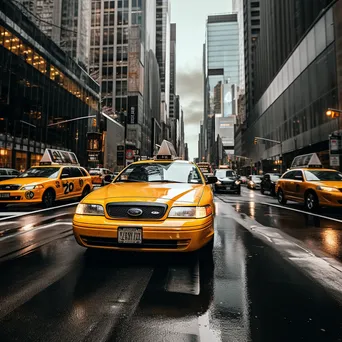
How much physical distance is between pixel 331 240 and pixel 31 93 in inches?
1470

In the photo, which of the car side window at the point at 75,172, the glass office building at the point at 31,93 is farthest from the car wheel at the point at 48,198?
the glass office building at the point at 31,93

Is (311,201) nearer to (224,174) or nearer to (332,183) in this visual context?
(332,183)

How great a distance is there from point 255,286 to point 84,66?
58892 millimetres

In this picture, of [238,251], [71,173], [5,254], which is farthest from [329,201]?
[71,173]

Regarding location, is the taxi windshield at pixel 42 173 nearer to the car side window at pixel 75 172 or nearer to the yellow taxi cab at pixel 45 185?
the yellow taxi cab at pixel 45 185

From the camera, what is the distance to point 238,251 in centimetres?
470

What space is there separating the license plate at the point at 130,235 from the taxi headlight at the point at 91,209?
1.50 feet

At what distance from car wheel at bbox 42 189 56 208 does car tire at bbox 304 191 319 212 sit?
9.87 m

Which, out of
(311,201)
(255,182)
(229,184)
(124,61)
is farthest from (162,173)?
(124,61)

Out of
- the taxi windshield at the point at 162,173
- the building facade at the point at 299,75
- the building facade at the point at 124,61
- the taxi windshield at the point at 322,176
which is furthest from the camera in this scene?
the building facade at the point at 124,61

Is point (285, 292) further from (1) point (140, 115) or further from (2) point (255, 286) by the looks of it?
(1) point (140, 115)

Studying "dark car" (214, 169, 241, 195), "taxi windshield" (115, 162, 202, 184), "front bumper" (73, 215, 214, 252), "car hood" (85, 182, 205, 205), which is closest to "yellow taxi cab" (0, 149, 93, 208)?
"taxi windshield" (115, 162, 202, 184)

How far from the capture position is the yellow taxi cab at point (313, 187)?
30.1 ft

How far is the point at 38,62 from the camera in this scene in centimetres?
3584
